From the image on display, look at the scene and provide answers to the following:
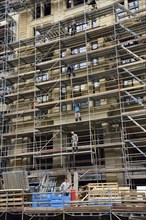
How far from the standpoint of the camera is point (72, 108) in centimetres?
2434

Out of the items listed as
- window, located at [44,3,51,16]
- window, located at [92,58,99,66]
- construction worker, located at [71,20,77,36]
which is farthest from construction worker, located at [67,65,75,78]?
window, located at [44,3,51,16]

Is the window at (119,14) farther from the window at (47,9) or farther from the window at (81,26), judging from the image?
the window at (47,9)

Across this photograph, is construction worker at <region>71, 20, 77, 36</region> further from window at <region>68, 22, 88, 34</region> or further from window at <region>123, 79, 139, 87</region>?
window at <region>123, 79, 139, 87</region>

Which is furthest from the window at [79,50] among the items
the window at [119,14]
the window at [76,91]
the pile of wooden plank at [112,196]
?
the pile of wooden plank at [112,196]

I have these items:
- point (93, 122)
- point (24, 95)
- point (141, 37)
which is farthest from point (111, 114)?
point (24, 95)

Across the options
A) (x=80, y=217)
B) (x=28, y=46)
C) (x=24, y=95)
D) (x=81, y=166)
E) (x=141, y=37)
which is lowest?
(x=80, y=217)

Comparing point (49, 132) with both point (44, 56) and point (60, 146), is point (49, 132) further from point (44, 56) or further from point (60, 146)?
point (44, 56)

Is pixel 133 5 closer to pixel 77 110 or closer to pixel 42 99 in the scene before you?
pixel 77 110

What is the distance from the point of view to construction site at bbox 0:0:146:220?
62.3 ft

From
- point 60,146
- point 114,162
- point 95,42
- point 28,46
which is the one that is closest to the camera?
point 114,162

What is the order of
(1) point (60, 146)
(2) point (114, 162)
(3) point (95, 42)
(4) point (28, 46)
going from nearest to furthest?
(2) point (114, 162) < (1) point (60, 146) < (3) point (95, 42) < (4) point (28, 46)

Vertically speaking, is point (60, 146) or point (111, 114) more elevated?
point (111, 114)

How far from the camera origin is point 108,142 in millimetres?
22125

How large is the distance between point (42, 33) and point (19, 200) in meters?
15.0
